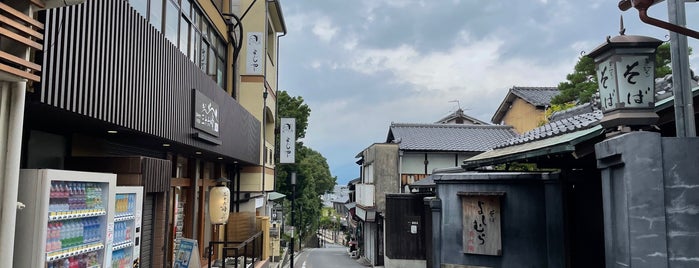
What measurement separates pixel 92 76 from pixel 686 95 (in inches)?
296

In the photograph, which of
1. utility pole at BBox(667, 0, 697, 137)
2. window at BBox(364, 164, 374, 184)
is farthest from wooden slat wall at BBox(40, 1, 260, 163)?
window at BBox(364, 164, 374, 184)

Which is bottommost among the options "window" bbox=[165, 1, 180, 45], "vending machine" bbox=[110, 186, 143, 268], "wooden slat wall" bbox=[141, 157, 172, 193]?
"vending machine" bbox=[110, 186, 143, 268]

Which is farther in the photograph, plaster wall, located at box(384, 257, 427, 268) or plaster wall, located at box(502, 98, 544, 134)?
plaster wall, located at box(502, 98, 544, 134)

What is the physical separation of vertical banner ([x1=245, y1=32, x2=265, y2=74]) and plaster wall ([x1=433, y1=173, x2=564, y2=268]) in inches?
455

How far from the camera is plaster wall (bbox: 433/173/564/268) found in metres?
9.47

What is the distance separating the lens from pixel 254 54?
20297 millimetres

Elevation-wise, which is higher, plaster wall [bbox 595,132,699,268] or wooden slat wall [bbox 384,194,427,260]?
plaster wall [bbox 595,132,699,268]

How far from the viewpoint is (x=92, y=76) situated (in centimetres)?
660

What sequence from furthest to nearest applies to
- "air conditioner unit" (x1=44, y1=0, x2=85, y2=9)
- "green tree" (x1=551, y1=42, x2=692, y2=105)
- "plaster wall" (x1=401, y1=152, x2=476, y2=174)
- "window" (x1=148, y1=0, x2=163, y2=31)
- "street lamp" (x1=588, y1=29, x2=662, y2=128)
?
"plaster wall" (x1=401, y1=152, x2=476, y2=174) → "green tree" (x1=551, y1=42, x2=692, y2=105) → "window" (x1=148, y1=0, x2=163, y2=31) → "street lamp" (x1=588, y1=29, x2=662, y2=128) → "air conditioner unit" (x1=44, y1=0, x2=85, y2=9)

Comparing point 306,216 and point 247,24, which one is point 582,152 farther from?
point 306,216

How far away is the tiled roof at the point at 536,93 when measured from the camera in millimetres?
35531

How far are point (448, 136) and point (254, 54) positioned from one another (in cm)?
2133

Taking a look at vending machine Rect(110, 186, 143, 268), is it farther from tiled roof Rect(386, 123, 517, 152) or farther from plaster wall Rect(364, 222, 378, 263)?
plaster wall Rect(364, 222, 378, 263)

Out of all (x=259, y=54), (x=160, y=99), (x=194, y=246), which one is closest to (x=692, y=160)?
(x=160, y=99)
